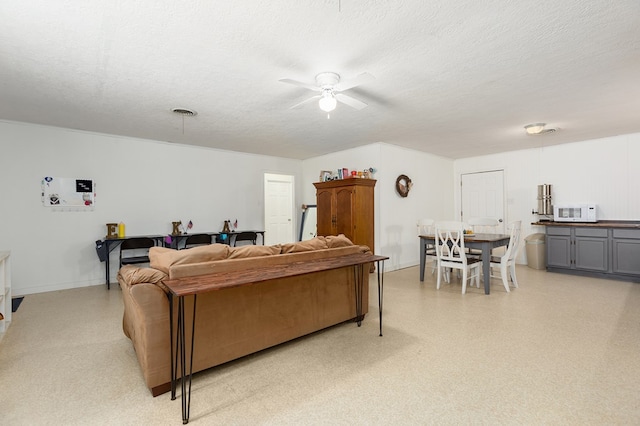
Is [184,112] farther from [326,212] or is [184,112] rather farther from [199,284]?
[326,212]

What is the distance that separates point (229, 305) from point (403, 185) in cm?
452

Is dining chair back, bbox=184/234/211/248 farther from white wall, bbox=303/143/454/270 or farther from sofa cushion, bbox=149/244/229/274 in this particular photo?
sofa cushion, bbox=149/244/229/274

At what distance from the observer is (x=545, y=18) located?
2.06m

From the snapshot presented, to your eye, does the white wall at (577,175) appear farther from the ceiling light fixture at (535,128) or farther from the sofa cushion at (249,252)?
the sofa cushion at (249,252)

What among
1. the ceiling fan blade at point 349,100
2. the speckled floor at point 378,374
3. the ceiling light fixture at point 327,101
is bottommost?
the speckled floor at point 378,374

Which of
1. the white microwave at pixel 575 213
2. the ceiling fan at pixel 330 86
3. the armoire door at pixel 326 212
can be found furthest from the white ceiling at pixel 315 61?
the armoire door at pixel 326 212

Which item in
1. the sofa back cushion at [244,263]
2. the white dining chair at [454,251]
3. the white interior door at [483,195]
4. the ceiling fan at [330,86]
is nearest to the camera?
the sofa back cushion at [244,263]

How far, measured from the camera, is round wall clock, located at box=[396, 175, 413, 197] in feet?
19.2

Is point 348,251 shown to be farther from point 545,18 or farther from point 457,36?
point 545,18

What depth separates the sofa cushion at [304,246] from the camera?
2.77 meters

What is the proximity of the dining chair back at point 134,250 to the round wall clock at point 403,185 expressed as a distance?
4489 millimetres

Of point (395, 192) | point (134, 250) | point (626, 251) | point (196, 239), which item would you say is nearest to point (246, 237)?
point (196, 239)

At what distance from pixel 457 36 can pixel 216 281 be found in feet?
8.05

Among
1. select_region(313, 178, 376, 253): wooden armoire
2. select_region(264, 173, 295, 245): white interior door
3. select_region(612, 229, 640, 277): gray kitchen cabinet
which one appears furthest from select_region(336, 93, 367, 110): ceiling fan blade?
select_region(612, 229, 640, 277): gray kitchen cabinet
